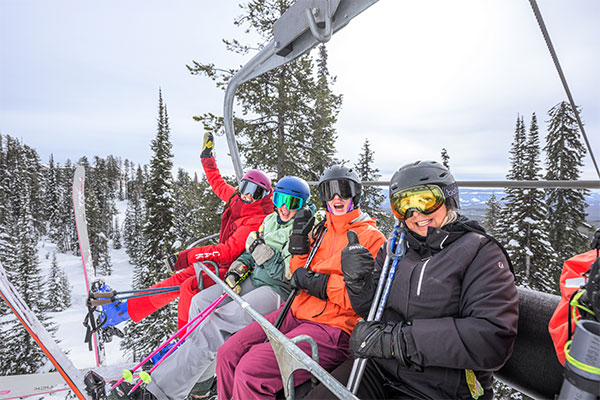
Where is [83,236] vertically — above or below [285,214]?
below

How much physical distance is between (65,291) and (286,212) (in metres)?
62.2

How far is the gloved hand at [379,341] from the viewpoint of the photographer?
164 cm

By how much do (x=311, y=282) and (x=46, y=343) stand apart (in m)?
2.79

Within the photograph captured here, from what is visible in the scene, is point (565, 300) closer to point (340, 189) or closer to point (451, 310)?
point (451, 310)

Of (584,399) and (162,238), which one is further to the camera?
(162,238)

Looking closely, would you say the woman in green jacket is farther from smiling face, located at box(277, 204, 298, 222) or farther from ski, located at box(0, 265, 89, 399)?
ski, located at box(0, 265, 89, 399)

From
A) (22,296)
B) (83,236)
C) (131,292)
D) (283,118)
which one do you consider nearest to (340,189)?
(131,292)

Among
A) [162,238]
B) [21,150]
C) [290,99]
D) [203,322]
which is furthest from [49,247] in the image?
[203,322]

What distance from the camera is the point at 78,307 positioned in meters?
51.9

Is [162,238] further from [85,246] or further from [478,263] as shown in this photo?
[478,263]

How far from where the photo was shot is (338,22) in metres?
1.83

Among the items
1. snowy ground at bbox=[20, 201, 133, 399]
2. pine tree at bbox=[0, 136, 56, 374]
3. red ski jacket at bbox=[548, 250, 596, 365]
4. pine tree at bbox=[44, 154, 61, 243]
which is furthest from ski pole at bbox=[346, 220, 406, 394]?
pine tree at bbox=[44, 154, 61, 243]

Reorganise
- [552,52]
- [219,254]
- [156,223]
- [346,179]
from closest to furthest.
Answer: [552,52], [346,179], [219,254], [156,223]

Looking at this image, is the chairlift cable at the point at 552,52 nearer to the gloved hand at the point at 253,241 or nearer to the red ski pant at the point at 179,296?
the gloved hand at the point at 253,241
